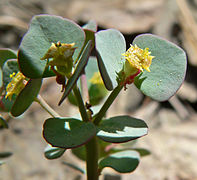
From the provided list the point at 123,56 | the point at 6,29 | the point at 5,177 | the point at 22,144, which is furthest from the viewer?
the point at 6,29

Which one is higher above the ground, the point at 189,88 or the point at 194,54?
the point at 194,54

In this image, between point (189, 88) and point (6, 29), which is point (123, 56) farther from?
point (6, 29)

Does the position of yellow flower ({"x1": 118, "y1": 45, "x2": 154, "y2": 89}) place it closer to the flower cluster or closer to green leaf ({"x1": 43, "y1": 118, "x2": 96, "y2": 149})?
the flower cluster

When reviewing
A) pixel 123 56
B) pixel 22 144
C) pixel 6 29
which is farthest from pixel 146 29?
pixel 123 56

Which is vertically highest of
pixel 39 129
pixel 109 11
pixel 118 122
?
pixel 118 122

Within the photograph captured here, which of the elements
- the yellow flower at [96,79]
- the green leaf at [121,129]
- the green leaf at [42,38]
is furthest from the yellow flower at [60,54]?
the yellow flower at [96,79]

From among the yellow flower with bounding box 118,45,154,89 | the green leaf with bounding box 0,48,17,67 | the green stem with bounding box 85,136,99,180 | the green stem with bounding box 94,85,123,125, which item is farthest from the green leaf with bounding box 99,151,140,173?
the green leaf with bounding box 0,48,17,67

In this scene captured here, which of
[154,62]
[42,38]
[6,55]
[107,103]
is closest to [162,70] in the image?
[154,62]
